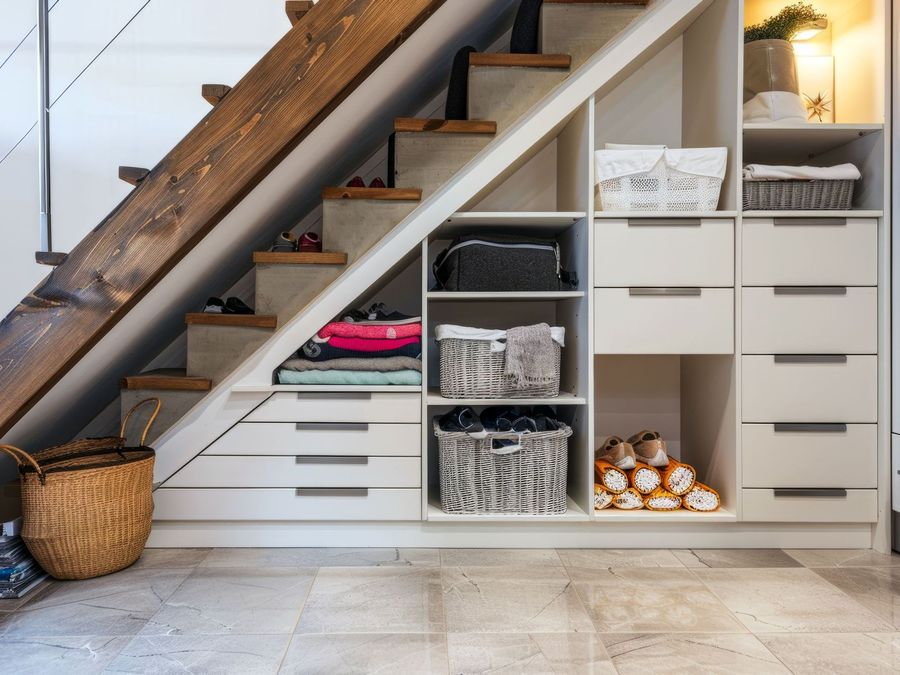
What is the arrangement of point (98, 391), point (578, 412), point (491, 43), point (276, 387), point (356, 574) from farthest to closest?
point (491, 43) → point (98, 391) → point (578, 412) → point (276, 387) → point (356, 574)

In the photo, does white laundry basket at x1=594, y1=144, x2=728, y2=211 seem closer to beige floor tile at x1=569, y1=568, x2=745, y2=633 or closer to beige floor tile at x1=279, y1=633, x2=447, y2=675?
beige floor tile at x1=569, y1=568, x2=745, y2=633

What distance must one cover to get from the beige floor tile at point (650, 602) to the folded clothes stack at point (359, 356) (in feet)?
2.66

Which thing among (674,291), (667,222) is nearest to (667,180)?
(667,222)

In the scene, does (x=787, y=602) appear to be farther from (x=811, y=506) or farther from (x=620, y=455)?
(x=620, y=455)

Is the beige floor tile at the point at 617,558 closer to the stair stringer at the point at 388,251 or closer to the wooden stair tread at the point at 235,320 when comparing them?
the stair stringer at the point at 388,251

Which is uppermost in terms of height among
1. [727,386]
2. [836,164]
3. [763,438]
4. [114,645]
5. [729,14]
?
[729,14]

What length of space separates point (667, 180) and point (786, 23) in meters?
0.74

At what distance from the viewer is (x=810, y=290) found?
2.04 meters

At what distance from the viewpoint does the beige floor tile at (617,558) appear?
6.40 ft

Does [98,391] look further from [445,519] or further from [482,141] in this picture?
[482,141]

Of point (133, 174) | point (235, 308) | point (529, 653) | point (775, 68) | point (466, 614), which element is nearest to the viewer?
point (529, 653)

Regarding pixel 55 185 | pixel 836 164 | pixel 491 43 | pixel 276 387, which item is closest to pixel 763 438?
pixel 836 164

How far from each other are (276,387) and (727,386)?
1.47 metres

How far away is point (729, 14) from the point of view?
2061 millimetres
